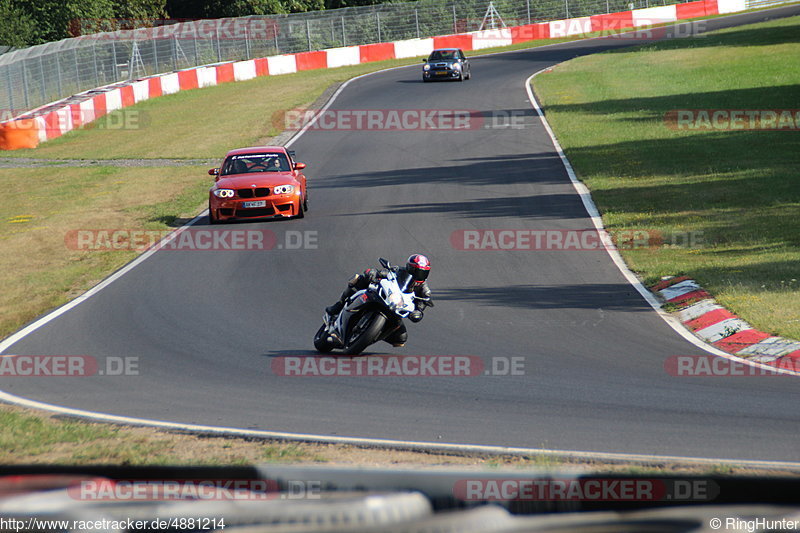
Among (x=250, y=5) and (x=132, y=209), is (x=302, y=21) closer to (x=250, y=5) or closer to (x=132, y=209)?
(x=250, y=5)

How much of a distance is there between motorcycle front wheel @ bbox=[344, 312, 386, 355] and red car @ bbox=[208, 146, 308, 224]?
33.3 feet

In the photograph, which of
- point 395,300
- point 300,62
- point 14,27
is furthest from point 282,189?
point 14,27

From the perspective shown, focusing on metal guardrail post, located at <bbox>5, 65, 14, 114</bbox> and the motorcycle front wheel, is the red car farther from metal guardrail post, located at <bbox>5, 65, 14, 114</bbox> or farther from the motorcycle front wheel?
metal guardrail post, located at <bbox>5, 65, 14, 114</bbox>

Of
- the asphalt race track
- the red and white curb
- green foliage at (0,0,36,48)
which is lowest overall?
the red and white curb

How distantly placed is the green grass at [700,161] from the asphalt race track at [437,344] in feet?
4.08

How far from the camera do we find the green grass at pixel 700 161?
14117 mm

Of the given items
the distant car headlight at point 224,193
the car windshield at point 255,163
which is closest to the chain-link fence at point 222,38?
the car windshield at point 255,163

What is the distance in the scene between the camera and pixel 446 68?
4284 cm

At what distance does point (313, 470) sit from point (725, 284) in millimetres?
9915

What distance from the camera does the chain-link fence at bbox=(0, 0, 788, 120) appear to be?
123 ft

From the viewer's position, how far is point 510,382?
9273 millimetres

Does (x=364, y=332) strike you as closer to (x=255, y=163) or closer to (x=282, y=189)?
(x=282, y=189)

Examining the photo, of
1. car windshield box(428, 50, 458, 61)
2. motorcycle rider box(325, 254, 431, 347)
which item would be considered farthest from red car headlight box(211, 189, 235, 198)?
car windshield box(428, 50, 458, 61)

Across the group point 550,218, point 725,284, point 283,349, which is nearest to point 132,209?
point 550,218
